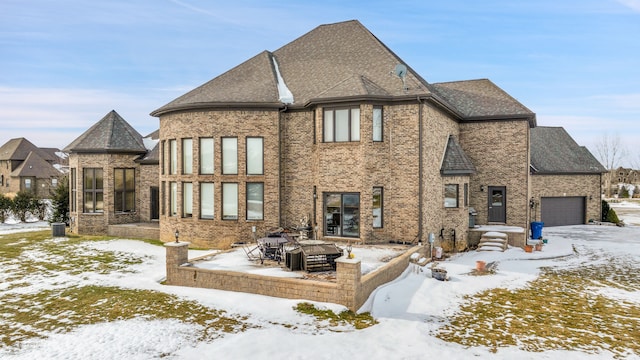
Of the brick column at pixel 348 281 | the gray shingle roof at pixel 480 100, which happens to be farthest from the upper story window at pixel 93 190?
the gray shingle roof at pixel 480 100

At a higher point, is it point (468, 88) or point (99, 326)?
point (468, 88)

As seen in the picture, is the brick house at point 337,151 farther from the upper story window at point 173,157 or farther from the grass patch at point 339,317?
the grass patch at point 339,317

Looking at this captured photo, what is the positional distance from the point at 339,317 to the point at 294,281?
1.78 meters

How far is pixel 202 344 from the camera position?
26.7 ft

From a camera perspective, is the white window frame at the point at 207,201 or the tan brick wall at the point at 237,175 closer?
the tan brick wall at the point at 237,175

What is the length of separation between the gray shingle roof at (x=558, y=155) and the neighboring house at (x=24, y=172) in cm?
6147

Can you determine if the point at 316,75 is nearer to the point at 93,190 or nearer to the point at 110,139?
the point at 110,139

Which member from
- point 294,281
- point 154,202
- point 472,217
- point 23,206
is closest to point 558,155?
point 472,217

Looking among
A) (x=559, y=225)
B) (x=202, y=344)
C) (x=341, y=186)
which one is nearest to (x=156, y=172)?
(x=341, y=186)

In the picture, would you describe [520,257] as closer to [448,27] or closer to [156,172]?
[448,27]

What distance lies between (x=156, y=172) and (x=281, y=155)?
10298 mm

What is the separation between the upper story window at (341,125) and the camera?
652 inches

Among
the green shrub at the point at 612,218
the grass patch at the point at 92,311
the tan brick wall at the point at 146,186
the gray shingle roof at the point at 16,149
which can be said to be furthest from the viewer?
the gray shingle roof at the point at 16,149

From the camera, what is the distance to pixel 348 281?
10.0 metres
